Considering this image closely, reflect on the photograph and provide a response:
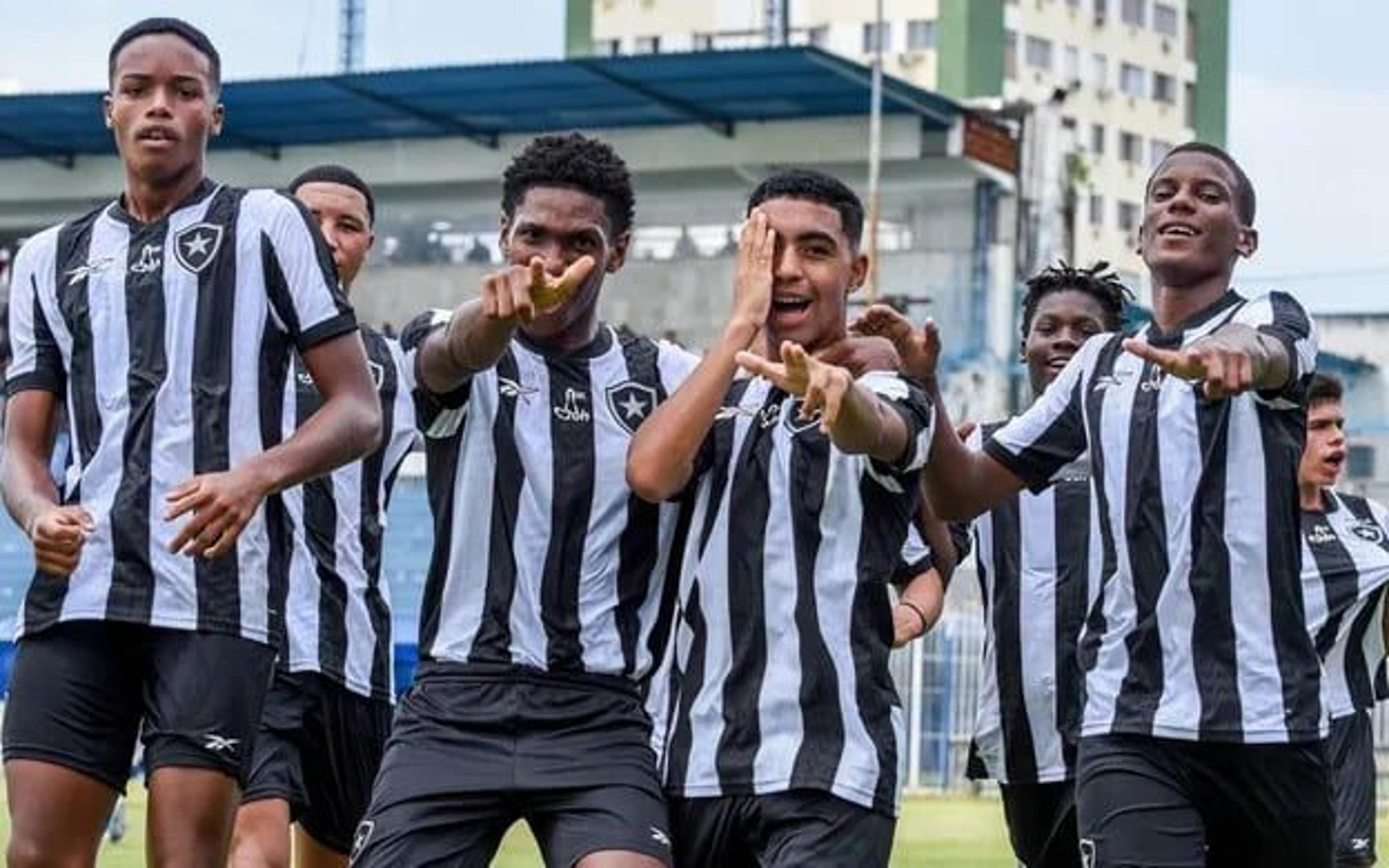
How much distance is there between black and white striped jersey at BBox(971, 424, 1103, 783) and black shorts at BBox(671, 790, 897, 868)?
110 inches

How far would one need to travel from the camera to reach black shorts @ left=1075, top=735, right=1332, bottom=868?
7910mm

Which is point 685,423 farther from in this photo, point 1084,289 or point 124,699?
point 1084,289

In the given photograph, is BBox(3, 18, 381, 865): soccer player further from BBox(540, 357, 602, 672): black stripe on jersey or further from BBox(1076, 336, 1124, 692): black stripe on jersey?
BBox(1076, 336, 1124, 692): black stripe on jersey

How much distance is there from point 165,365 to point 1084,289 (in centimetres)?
382

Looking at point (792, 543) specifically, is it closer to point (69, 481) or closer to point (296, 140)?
point (69, 481)

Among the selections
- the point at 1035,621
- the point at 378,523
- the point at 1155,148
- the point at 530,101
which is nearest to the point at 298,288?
the point at 378,523

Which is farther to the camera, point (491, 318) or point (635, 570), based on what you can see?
point (635, 570)

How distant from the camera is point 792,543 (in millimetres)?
7195

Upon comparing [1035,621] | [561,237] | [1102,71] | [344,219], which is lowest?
[1035,621]

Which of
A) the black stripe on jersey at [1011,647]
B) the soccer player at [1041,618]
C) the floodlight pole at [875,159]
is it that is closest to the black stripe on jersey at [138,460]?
the soccer player at [1041,618]

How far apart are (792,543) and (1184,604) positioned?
1332 mm

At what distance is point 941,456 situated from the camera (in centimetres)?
797

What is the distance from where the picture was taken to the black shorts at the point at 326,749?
9703 mm

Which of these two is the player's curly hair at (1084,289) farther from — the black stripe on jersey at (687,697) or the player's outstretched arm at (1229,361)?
the black stripe on jersey at (687,697)
